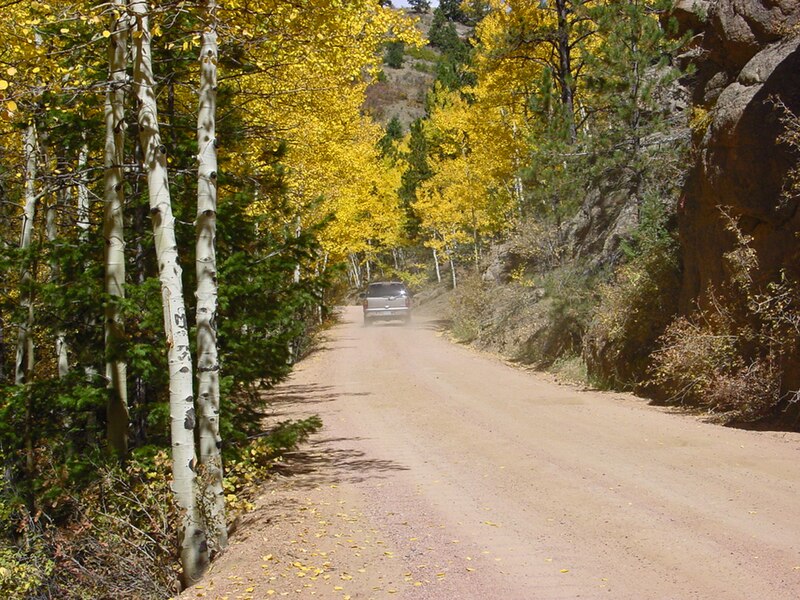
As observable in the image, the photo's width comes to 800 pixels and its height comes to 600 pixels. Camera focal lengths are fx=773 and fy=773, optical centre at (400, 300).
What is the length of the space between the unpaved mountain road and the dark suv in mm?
23218

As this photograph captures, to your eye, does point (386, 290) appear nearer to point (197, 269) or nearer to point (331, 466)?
point (331, 466)

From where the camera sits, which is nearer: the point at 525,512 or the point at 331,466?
the point at 525,512

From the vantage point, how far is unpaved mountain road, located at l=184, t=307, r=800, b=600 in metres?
5.35

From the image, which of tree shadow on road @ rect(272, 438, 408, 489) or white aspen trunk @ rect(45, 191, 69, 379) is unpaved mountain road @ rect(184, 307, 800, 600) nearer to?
tree shadow on road @ rect(272, 438, 408, 489)

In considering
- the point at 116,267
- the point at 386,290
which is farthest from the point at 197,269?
the point at 386,290

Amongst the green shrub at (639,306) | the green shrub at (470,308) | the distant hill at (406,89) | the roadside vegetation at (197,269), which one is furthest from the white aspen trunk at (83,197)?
the distant hill at (406,89)

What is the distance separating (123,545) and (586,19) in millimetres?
17350

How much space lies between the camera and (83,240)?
353 inches

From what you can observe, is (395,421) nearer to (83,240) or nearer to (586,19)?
(83,240)

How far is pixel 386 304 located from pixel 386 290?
93cm

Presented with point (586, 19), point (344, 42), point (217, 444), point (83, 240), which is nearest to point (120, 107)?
point (83, 240)

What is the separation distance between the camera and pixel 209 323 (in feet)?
22.0

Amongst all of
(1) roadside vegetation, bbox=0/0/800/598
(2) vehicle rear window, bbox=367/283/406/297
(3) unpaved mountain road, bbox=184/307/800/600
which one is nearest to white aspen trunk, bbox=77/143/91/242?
(1) roadside vegetation, bbox=0/0/800/598

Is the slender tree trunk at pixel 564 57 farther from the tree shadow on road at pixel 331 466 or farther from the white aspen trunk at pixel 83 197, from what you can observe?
the white aspen trunk at pixel 83 197
